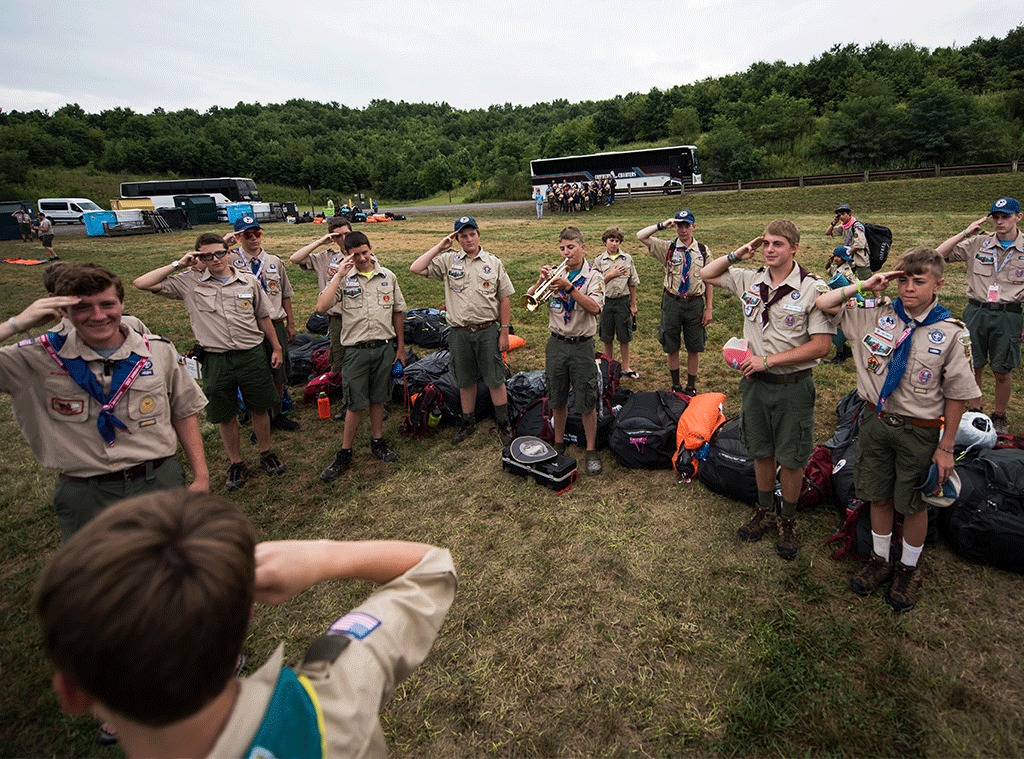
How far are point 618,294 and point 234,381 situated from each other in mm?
4899

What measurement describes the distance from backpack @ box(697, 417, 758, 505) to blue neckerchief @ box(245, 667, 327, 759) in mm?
4283

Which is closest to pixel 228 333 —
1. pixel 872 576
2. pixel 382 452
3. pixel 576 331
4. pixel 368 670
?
pixel 382 452

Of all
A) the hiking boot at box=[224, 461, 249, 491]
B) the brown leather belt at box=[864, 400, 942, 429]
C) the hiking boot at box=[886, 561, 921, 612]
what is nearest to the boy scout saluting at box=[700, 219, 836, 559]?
the brown leather belt at box=[864, 400, 942, 429]

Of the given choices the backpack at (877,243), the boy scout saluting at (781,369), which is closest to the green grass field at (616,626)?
the boy scout saluting at (781,369)

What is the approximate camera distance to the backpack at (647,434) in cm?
532

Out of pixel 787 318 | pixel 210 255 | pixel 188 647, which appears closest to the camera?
pixel 188 647

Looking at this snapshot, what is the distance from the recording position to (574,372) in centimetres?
535

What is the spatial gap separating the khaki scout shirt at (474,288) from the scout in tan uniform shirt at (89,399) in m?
3.22

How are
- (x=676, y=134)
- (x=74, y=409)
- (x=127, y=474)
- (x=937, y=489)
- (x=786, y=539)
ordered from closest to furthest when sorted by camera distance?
1. (x=74, y=409)
2. (x=127, y=474)
3. (x=937, y=489)
4. (x=786, y=539)
5. (x=676, y=134)

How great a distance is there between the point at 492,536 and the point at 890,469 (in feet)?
9.76

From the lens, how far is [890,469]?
143 inches

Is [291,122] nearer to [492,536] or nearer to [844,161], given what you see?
[844,161]

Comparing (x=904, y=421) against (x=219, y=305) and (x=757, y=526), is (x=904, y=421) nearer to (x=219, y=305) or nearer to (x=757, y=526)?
(x=757, y=526)

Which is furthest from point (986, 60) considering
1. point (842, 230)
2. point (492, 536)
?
point (492, 536)
